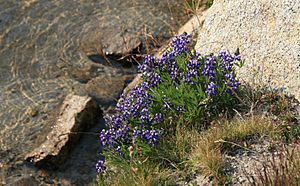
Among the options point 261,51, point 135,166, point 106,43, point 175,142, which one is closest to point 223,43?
point 261,51

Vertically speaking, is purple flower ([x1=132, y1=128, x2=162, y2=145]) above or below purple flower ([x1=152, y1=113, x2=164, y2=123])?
below

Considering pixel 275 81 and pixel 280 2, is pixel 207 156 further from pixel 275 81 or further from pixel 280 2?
pixel 280 2

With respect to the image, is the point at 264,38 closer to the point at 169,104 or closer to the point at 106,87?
the point at 169,104

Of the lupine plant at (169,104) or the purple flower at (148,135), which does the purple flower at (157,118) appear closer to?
the lupine plant at (169,104)

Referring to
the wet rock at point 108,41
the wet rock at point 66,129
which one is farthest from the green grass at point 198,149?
the wet rock at point 108,41

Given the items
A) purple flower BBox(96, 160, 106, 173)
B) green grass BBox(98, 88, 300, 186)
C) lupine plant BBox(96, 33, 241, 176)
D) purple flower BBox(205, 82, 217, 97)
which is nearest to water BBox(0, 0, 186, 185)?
purple flower BBox(96, 160, 106, 173)

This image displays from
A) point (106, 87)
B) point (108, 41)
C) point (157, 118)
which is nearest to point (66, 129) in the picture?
point (106, 87)

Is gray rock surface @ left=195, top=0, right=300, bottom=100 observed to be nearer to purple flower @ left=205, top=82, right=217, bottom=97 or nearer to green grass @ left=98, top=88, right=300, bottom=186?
green grass @ left=98, top=88, right=300, bottom=186
